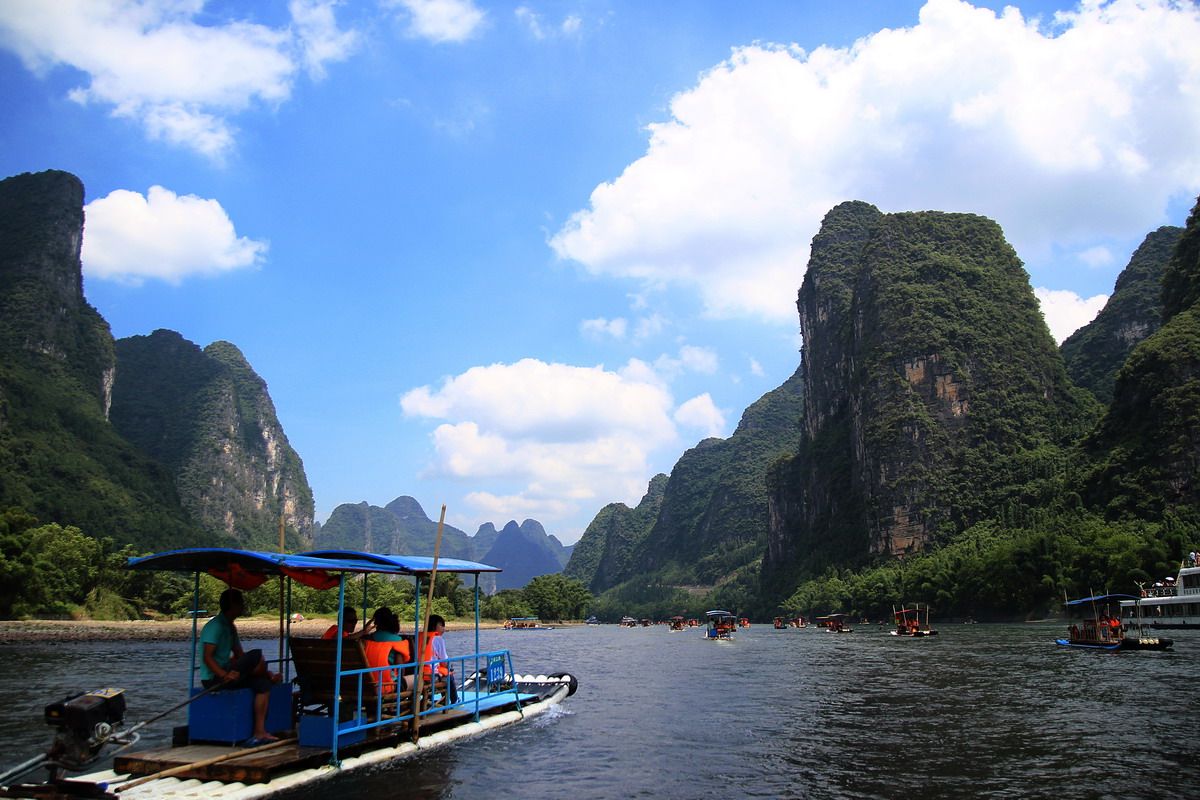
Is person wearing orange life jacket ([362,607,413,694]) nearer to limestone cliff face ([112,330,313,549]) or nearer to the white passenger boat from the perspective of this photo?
the white passenger boat

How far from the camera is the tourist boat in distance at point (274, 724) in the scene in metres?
8.59

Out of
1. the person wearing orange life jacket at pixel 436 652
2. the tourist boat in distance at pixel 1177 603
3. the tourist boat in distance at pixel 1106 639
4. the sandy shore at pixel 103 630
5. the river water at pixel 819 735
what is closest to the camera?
the river water at pixel 819 735

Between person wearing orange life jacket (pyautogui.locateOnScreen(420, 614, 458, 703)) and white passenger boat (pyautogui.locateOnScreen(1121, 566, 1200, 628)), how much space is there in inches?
1743

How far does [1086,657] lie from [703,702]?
62.9 ft

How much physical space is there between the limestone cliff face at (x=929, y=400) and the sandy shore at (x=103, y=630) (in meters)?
86.6

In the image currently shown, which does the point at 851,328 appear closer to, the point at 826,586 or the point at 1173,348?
the point at 826,586

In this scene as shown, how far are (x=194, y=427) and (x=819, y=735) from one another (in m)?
191

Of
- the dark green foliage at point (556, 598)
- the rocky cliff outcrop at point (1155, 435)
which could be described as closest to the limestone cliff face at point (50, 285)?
the dark green foliage at point (556, 598)

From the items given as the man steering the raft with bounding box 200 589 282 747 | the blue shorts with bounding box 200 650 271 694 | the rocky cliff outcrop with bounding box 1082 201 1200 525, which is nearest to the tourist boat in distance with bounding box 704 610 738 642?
the rocky cliff outcrop with bounding box 1082 201 1200 525

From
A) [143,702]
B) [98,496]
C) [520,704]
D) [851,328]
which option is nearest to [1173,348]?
[851,328]

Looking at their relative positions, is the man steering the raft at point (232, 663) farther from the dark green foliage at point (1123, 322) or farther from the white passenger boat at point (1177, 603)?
the dark green foliage at point (1123, 322)

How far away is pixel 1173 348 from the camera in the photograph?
256 feet

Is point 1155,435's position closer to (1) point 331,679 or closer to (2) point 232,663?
(1) point 331,679

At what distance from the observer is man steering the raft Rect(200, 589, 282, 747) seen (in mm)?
10164
